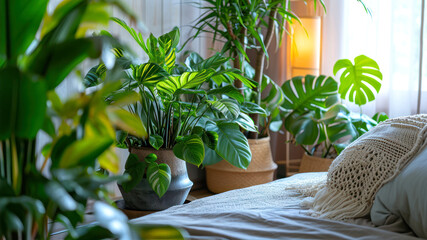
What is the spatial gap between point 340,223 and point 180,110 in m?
1.20

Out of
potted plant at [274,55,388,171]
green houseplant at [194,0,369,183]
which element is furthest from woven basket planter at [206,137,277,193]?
potted plant at [274,55,388,171]

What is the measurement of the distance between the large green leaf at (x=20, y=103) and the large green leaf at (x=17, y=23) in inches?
3.5

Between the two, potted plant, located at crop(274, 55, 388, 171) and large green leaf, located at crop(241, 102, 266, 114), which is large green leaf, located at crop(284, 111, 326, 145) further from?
large green leaf, located at crop(241, 102, 266, 114)

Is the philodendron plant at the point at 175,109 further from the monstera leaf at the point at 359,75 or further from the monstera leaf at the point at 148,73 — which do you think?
the monstera leaf at the point at 359,75

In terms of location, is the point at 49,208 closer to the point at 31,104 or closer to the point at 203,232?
the point at 31,104

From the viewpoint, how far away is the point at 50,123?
0.79m

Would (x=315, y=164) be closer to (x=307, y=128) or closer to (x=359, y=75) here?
(x=307, y=128)

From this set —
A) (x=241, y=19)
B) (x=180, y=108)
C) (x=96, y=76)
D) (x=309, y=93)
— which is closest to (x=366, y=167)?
(x=180, y=108)

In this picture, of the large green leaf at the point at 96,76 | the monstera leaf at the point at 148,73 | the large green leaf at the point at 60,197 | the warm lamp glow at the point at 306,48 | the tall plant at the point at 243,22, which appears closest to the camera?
the large green leaf at the point at 60,197

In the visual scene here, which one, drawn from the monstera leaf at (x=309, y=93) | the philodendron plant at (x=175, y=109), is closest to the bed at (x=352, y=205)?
the philodendron plant at (x=175, y=109)

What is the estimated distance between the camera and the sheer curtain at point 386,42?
309cm

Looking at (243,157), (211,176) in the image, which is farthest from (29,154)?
(211,176)

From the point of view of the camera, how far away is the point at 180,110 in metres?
2.28

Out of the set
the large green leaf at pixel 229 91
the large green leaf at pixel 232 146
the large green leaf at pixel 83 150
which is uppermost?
the large green leaf at pixel 83 150
